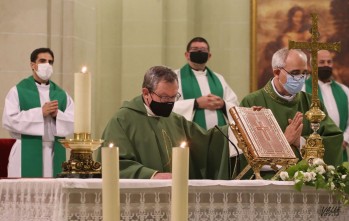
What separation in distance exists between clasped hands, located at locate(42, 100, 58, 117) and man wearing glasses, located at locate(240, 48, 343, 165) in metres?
2.89

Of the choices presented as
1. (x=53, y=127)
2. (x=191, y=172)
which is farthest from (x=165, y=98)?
(x=53, y=127)

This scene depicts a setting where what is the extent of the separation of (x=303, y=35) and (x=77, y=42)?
283 centimetres

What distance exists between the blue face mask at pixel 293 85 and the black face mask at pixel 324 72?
4.12m

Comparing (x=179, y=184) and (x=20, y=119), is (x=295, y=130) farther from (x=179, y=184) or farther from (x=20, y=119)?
(x=20, y=119)

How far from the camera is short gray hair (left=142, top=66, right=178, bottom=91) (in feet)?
21.7

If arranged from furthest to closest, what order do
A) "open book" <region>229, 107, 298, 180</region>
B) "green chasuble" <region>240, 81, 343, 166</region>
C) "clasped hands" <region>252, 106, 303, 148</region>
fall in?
1. "green chasuble" <region>240, 81, 343, 166</region>
2. "clasped hands" <region>252, 106, 303, 148</region>
3. "open book" <region>229, 107, 298, 180</region>

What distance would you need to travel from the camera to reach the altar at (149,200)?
4.91 meters

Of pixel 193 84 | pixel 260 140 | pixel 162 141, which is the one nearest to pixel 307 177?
pixel 260 140

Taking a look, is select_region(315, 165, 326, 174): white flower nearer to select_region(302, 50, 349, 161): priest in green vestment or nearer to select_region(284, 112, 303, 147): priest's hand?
select_region(284, 112, 303, 147): priest's hand

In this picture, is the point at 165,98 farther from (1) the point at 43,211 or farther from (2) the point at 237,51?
(2) the point at 237,51

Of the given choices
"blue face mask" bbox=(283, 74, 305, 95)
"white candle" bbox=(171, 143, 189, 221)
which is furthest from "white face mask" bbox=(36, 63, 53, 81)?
"white candle" bbox=(171, 143, 189, 221)

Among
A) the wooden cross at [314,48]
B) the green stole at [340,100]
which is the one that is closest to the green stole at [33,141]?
the green stole at [340,100]

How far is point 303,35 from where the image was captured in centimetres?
1284

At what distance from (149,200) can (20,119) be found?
5.60m
